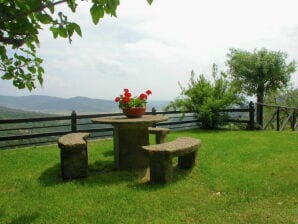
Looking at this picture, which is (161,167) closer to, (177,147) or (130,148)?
(177,147)

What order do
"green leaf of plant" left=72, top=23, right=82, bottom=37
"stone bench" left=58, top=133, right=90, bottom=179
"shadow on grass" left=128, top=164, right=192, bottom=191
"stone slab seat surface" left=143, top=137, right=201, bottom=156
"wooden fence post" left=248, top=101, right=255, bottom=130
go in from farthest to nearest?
1. "wooden fence post" left=248, top=101, right=255, bottom=130
2. "stone bench" left=58, top=133, right=90, bottom=179
3. "stone slab seat surface" left=143, top=137, right=201, bottom=156
4. "shadow on grass" left=128, top=164, right=192, bottom=191
5. "green leaf of plant" left=72, top=23, right=82, bottom=37

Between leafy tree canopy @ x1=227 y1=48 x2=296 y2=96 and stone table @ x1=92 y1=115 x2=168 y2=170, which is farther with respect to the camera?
leafy tree canopy @ x1=227 y1=48 x2=296 y2=96

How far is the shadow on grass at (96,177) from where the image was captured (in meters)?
5.59

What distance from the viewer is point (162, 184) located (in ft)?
17.5

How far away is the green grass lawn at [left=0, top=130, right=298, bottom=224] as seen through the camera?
157 inches

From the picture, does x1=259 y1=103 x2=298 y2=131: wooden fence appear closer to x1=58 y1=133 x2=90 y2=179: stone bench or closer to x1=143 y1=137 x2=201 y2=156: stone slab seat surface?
x1=143 y1=137 x2=201 y2=156: stone slab seat surface

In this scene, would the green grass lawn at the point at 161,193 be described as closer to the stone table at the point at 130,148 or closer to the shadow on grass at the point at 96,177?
the shadow on grass at the point at 96,177

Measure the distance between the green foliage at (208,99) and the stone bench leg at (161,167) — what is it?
330 inches

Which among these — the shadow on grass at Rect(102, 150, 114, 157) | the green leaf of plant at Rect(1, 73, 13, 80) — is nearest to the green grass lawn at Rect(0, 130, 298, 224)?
the shadow on grass at Rect(102, 150, 114, 157)

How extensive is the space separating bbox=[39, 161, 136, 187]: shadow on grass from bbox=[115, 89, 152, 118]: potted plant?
1293 mm

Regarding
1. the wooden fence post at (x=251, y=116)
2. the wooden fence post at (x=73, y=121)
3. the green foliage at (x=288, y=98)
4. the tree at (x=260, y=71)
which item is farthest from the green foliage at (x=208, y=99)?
the green foliage at (x=288, y=98)

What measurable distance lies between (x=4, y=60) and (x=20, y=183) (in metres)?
3.63

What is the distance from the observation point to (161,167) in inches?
210

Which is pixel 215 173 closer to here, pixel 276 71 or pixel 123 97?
pixel 123 97
